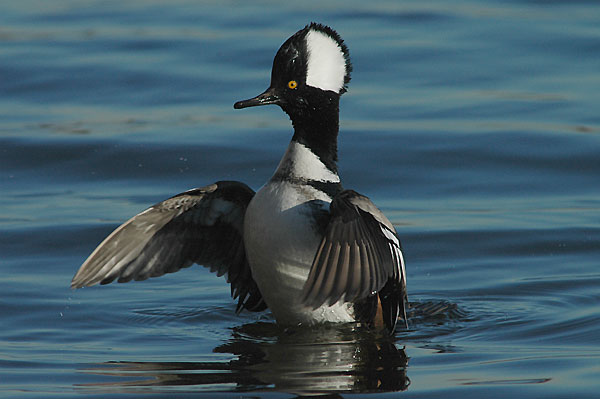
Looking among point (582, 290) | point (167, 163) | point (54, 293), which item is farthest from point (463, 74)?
point (54, 293)

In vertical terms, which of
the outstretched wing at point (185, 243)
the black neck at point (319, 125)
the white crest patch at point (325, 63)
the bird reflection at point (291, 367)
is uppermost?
the white crest patch at point (325, 63)

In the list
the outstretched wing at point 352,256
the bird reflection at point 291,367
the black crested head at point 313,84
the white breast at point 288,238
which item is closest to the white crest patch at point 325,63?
the black crested head at point 313,84

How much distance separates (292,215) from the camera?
614 cm

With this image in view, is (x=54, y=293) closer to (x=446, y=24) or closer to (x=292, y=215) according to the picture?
(x=292, y=215)

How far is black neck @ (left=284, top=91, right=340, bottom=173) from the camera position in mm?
Result: 6422

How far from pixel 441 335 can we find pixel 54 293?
2.55m

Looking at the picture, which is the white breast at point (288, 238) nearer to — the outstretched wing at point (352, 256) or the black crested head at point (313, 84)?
the black crested head at point (313, 84)

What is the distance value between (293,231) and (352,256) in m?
0.59

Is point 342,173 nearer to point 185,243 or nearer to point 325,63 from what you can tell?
point 185,243

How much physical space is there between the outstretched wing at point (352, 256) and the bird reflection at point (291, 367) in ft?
1.25

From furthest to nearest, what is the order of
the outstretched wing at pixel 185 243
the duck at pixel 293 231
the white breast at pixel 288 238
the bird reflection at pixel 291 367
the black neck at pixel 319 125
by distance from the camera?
the outstretched wing at pixel 185 243 < the black neck at pixel 319 125 < the white breast at pixel 288 238 < the duck at pixel 293 231 < the bird reflection at pixel 291 367

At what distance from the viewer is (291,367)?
19.1 ft

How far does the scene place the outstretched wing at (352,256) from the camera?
5531 millimetres

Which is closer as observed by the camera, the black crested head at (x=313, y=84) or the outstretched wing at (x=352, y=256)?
the outstretched wing at (x=352, y=256)
